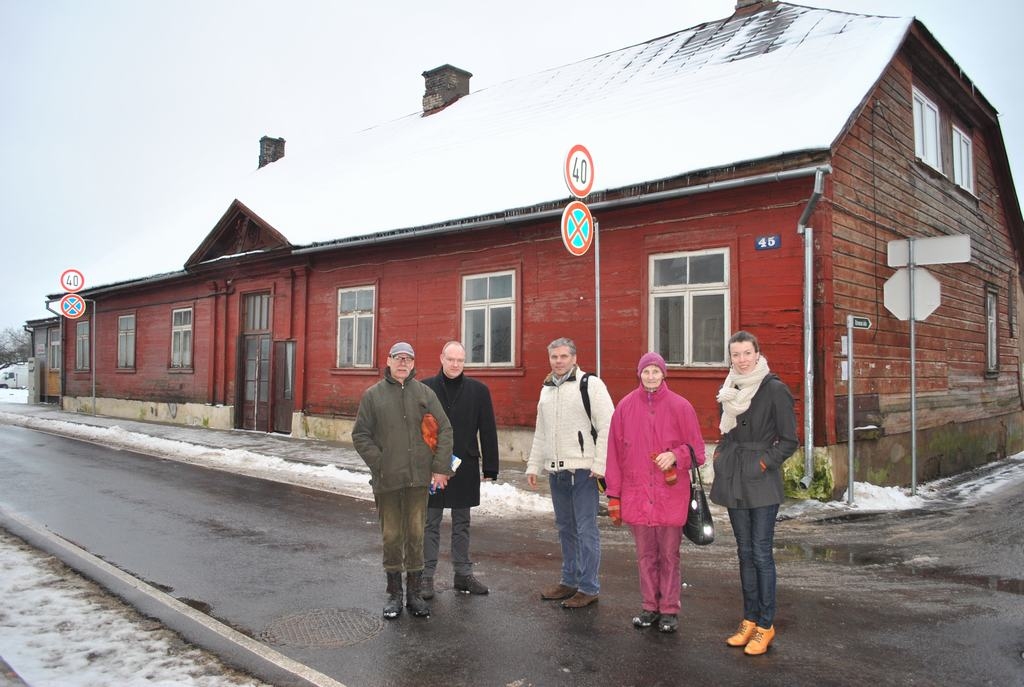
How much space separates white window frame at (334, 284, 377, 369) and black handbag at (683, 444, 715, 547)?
11.7m

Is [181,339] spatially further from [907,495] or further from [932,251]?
[932,251]

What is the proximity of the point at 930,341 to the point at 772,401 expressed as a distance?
9912 millimetres

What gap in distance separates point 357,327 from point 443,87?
8979mm

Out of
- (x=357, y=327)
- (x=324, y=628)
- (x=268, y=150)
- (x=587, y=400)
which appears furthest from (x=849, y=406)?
(x=268, y=150)

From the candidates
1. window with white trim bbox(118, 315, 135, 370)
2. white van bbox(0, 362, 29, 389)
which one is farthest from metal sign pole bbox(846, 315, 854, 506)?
white van bbox(0, 362, 29, 389)

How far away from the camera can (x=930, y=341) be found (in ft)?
42.3

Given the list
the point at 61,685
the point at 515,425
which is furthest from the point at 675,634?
the point at 515,425

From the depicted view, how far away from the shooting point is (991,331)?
16.0m

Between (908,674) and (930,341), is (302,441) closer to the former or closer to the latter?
(930,341)

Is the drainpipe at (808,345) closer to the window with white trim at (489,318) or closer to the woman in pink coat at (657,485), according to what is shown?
the window with white trim at (489,318)

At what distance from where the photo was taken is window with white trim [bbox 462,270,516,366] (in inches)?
536

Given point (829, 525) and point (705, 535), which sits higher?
point (705, 535)

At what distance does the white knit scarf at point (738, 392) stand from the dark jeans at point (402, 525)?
6.83 feet

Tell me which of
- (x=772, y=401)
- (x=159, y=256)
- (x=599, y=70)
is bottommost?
(x=772, y=401)
